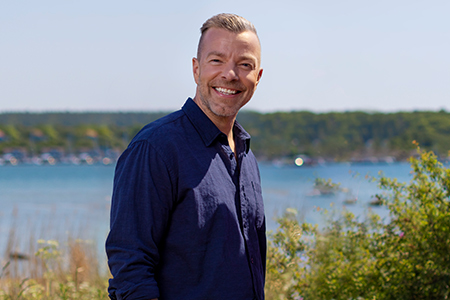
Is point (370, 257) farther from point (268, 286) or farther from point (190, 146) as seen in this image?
point (190, 146)

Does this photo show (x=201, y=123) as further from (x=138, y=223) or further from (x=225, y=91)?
(x=138, y=223)

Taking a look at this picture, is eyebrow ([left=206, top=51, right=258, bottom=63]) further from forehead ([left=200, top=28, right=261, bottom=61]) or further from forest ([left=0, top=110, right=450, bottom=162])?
forest ([left=0, top=110, right=450, bottom=162])

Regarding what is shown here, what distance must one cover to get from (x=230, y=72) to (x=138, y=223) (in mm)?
581

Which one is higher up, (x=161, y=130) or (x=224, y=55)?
(x=224, y=55)

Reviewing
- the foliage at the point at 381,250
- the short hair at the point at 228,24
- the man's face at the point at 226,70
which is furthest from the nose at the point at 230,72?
the foliage at the point at 381,250

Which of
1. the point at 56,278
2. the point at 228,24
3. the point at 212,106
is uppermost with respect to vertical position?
the point at 228,24

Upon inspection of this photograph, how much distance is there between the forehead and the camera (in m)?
1.65

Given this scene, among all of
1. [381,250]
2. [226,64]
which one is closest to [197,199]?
[226,64]

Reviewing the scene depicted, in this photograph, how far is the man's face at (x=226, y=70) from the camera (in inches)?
65.2

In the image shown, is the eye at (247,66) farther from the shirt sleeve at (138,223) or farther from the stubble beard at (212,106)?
the shirt sleeve at (138,223)

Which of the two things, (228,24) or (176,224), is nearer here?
(176,224)

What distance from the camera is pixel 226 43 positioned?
1.65 metres

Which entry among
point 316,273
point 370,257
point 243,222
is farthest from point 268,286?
point 243,222

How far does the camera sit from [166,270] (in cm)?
151
